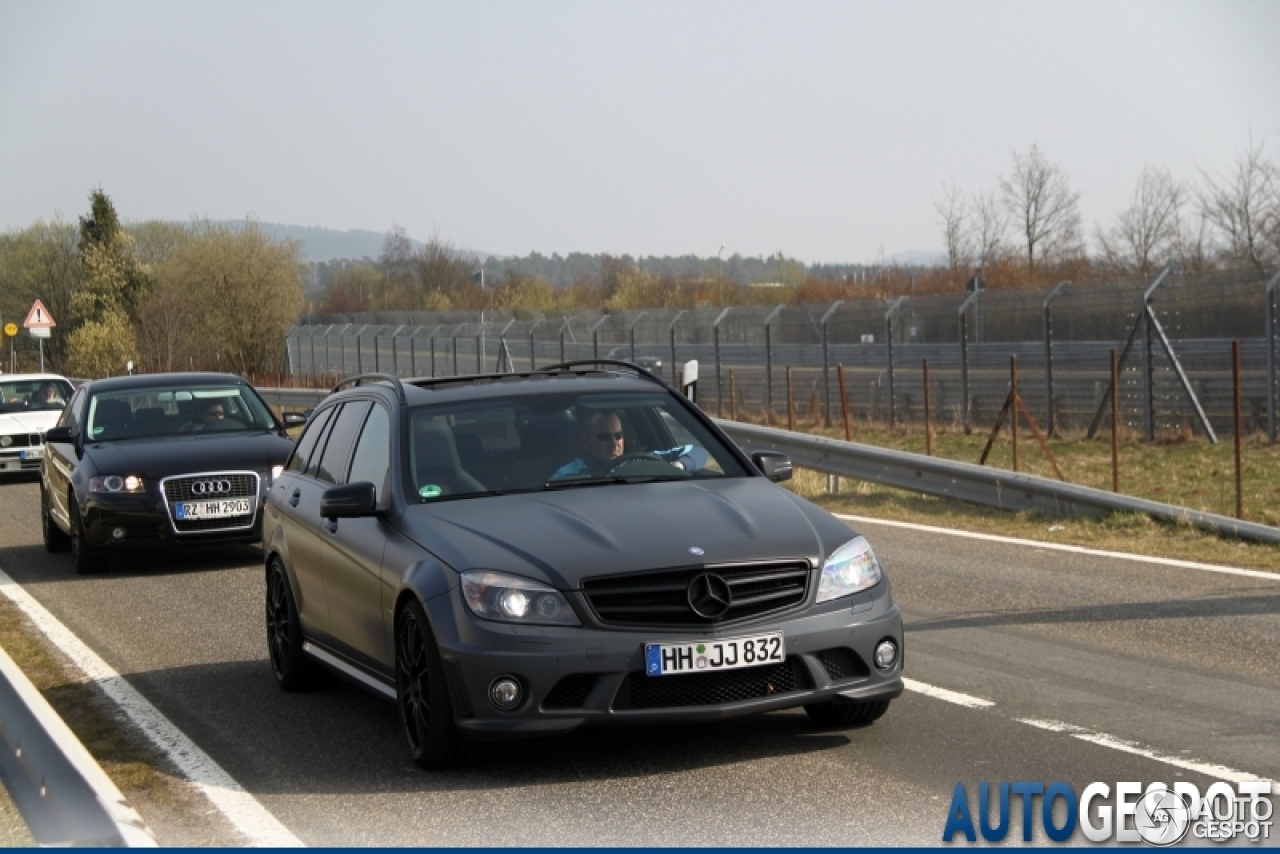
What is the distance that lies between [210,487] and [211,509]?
181mm

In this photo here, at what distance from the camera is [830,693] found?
654 centimetres

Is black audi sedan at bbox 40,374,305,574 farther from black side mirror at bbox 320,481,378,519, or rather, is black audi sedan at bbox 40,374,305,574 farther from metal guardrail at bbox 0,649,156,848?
metal guardrail at bbox 0,649,156,848

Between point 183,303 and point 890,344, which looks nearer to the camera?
point 890,344

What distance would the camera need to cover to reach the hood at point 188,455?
14.1 metres

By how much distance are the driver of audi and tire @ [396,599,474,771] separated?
1068 millimetres

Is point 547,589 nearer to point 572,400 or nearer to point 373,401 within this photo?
point 572,400

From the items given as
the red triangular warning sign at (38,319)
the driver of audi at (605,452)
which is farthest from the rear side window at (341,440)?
the red triangular warning sign at (38,319)

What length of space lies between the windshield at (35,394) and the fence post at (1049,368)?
1440 cm

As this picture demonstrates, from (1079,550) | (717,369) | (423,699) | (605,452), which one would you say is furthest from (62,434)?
(717,369)

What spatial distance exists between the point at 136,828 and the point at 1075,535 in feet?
32.6

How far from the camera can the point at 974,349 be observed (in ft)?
95.2

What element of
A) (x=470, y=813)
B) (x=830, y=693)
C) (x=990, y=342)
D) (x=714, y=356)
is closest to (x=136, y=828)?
(x=470, y=813)

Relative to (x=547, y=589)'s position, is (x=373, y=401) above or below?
above

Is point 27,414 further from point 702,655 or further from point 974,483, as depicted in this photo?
point 702,655
